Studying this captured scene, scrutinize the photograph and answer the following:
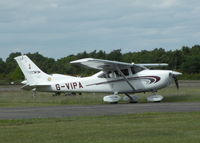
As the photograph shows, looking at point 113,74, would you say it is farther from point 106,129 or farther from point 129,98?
point 106,129

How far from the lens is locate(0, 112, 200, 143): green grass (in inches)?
525

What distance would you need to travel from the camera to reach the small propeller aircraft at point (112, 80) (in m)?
32.3

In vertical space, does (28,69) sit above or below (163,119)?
above

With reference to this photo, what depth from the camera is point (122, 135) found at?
1399 cm

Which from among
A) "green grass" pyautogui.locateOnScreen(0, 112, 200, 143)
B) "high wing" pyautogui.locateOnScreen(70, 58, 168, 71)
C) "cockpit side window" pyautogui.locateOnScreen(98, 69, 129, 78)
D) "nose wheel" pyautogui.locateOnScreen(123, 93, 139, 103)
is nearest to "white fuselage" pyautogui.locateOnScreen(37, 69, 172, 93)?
"cockpit side window" pyautogui.locateOnScreen(98, 69, 129, 78)

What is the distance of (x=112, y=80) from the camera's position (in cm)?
3356

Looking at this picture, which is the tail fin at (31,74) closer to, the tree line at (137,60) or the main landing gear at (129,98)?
the main landing gear at (129,98)

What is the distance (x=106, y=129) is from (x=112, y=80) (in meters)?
18.2

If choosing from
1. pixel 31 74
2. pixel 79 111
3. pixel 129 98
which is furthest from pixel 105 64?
pixel 79 111

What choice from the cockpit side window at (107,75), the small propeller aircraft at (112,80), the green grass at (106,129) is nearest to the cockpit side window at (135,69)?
the small propeller aircraft at (112,80)

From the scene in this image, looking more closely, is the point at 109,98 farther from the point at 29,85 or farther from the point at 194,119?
the point at 194,119

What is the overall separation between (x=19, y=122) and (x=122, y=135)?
18.5ft

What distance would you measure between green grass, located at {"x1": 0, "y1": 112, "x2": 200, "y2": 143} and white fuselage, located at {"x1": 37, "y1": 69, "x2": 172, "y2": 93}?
492 inches

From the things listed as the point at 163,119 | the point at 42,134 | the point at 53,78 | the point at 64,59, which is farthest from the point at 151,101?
the point at 64,59
